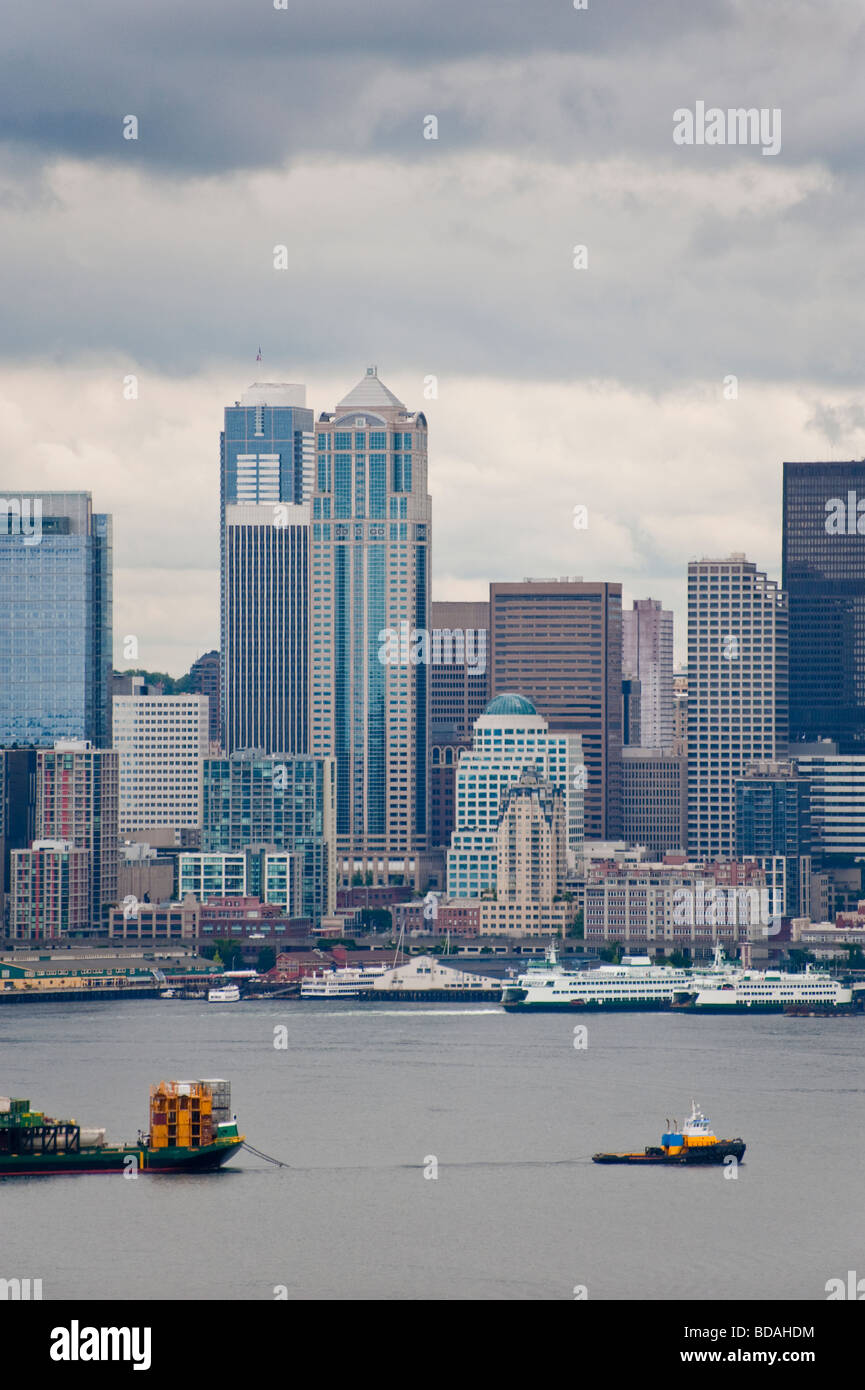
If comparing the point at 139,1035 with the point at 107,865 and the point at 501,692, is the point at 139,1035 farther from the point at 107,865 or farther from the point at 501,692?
the point at 501,692

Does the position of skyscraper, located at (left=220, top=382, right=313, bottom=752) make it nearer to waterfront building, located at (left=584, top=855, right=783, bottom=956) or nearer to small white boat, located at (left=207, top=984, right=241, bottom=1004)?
waterfront building, located at (left=584, top=855, right=783, bottom=956)

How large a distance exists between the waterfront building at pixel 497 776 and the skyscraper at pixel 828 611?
1698 cm

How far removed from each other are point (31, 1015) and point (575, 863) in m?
42.7

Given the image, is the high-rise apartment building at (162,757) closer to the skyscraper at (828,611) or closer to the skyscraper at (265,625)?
the skyscraper at (265,625)

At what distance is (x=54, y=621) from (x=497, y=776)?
26.0 m

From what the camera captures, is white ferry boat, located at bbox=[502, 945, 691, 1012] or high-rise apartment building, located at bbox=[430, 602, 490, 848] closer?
white ferry boat, located at bbox=[502, 945, 691, 1012]

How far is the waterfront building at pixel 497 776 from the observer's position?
128 metres

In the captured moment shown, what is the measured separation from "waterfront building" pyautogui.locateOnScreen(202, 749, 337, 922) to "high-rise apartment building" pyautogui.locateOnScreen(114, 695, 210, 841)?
22.9 meters

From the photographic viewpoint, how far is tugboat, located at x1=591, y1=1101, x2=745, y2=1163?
53594 mm

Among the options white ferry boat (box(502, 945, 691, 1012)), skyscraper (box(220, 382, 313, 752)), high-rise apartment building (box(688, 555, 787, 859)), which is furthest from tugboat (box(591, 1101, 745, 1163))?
skyscraper (box(220, 382, 313, 752))

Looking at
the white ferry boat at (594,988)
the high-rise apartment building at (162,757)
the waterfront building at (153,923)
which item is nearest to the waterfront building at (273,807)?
the waterfront building at (153,923)

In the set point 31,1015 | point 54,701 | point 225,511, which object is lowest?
point 31,1015

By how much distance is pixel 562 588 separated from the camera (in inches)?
5802
